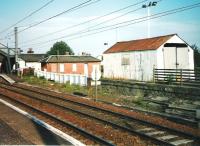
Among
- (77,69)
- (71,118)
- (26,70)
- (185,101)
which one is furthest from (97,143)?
(77,69)

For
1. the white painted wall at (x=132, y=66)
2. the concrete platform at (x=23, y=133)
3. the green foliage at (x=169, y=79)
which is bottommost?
the concrete platform at (x=23, y=133)

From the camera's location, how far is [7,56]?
54.2m

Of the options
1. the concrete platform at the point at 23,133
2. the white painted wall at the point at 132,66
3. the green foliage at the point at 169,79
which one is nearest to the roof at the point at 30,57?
the white painted wall at the point at 132,66

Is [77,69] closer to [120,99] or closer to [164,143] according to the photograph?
[120,99]

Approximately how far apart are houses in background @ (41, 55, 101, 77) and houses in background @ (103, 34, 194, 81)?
2070cm

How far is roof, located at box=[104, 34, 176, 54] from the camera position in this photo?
31031mm

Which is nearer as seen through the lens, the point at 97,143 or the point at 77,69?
the point at 97,143

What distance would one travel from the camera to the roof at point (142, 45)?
102ft

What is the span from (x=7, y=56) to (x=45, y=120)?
42811 mm

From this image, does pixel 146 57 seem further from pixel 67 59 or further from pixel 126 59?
pixel 67 59

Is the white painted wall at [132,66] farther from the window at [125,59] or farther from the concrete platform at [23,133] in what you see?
the concrete platform at [23,133]

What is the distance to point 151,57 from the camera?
100ft

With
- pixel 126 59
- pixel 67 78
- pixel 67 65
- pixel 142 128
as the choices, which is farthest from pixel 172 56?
pixel 67 65

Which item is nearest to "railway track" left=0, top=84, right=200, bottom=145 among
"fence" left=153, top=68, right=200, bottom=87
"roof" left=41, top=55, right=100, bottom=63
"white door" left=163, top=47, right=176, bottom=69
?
"fence" left=153, top=68, right=200, bottom=87
